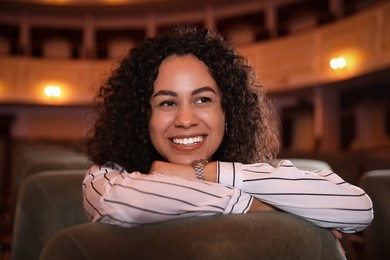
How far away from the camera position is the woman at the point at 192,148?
645 mm

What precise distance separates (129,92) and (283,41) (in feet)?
20.1

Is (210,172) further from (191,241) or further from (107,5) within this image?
(107,5)

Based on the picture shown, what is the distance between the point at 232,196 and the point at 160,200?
0.14 meters

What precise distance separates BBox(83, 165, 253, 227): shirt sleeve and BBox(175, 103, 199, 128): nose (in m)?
0.28

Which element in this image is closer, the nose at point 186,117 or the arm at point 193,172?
the arm at point 193,172

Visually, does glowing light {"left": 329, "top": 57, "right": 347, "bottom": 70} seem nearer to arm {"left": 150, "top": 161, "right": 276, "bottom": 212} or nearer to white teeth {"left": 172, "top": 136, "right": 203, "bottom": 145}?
white teeth {"left": 172, "top": 136, "right": 203, "bottom": 145}

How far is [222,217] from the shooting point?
605 mm

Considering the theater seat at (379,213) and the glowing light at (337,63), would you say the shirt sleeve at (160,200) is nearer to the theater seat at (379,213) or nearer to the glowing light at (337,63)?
the theater seat at (379,213)

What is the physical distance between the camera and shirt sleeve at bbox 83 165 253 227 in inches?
23.7

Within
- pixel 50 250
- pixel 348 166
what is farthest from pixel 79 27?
pixel 50 250

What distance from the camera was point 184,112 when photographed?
96 cm

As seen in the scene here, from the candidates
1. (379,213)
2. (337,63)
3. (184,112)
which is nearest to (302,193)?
(184,112)

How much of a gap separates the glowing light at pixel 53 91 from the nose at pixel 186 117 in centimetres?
758

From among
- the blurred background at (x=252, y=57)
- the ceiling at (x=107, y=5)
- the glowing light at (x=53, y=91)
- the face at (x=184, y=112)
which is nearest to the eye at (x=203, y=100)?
the face at (x=184, y=112)
